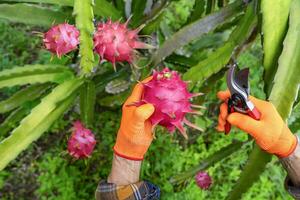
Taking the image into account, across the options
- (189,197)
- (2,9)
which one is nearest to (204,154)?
(189,197)

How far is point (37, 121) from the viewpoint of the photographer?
4.51ft

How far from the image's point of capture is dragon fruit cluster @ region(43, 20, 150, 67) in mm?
1119

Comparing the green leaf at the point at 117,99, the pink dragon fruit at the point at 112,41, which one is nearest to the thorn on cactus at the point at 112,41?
the pink dragon fruit at the point at 112,41

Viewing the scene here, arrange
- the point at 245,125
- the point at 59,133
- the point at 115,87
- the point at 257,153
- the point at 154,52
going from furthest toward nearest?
1. the point at 59,133
2. the point at 115,87
3. the point at 154,52
4. the point at 257,153
5. the point at 245,125

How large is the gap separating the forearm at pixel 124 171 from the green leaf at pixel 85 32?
0.21 metres

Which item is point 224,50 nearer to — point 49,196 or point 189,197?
point 189,197

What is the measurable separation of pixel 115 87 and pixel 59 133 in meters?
0.43

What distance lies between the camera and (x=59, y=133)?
7.03 ft

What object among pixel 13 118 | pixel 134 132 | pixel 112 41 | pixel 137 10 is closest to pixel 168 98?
pixel 134 132

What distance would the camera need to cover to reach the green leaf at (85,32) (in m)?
1.07

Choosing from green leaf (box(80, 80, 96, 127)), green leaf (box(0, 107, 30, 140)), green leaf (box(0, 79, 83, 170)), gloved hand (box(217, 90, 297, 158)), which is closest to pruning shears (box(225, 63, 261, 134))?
gloved hand (box(217, 90, 297, 158))

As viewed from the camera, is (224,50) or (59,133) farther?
(59,133)

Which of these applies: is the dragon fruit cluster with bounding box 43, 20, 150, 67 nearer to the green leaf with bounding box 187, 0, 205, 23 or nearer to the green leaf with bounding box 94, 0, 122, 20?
the green leaf with bounding box 94, 0, 122, 20

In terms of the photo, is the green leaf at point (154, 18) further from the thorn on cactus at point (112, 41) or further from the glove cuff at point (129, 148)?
the glove cuff at point (129, 148)
